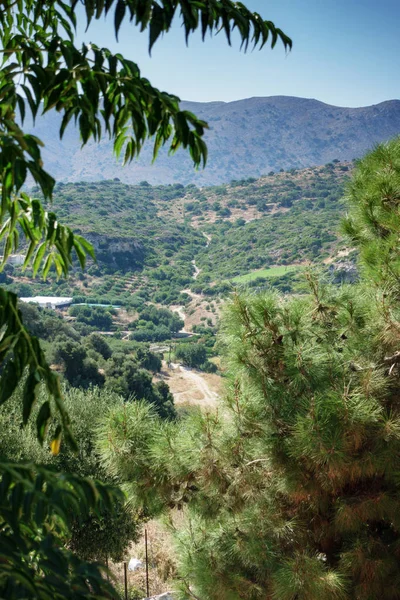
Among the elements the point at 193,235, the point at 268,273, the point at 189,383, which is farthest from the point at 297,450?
the point at 193,235

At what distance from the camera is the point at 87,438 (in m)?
6.56

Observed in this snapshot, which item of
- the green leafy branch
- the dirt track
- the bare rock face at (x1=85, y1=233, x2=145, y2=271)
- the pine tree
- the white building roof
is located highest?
the green leafy branch

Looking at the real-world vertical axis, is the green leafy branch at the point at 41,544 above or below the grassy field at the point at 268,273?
above

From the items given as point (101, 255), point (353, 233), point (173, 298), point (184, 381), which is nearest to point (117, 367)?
point (184, 381)

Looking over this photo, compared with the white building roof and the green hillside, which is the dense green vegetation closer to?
the green hillside

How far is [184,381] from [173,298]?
22.7 meters

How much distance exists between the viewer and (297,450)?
309 cm

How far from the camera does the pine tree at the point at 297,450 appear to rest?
10.3 feet

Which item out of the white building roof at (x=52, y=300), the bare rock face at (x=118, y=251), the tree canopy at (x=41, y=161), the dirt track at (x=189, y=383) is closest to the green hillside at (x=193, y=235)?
the bare rock face at (x=118, y=251)

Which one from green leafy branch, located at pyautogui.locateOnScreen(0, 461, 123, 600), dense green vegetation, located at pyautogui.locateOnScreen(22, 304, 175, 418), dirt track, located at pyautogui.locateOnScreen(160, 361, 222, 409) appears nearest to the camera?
green leafy branch, located at pyautogui.locateOnScreen(0, 461, 123, 600)

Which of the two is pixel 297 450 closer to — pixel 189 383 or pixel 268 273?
pixel 189 383

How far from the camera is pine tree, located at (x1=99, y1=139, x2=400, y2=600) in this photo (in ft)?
10.3

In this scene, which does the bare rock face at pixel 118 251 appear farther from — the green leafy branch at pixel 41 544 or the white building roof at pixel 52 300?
the green leafy branch at pixel 41 544

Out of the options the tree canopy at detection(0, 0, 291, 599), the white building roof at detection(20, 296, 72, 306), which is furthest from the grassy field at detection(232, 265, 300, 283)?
the tree canopy at detection(0, 0, 291, 599)
